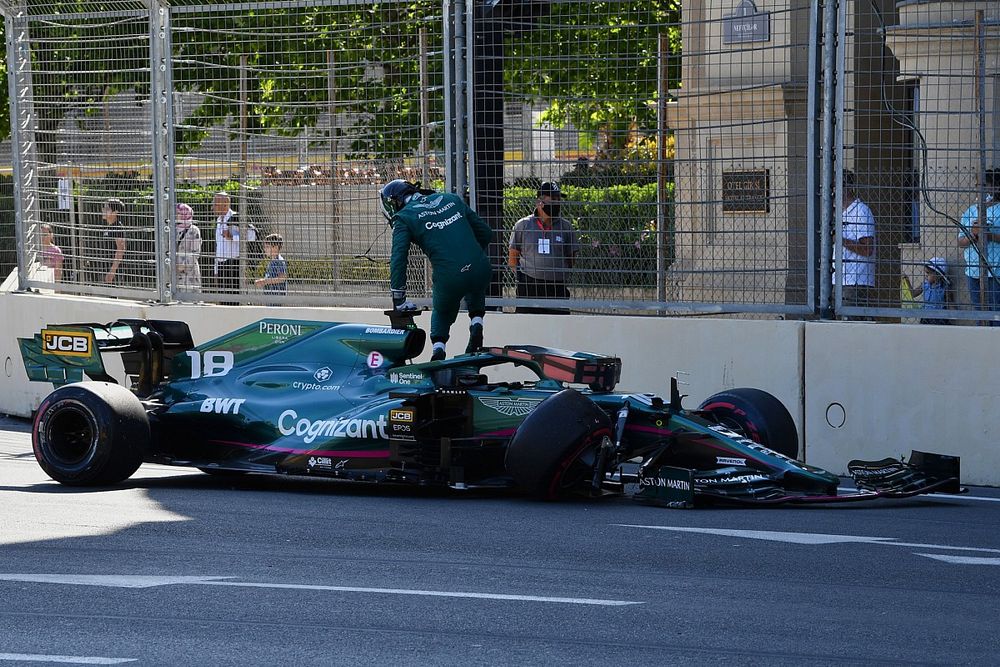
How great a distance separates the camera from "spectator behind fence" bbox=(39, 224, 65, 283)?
14094mm

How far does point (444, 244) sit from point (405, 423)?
2.50m

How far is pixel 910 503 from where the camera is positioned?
26.8 feet

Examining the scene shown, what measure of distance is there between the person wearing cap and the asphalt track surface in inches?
123

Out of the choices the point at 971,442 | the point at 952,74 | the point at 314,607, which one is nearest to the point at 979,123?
the point at 952,74

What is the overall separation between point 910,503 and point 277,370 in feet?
12.4

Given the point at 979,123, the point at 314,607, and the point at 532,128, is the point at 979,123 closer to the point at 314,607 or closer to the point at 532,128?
the point at 532,128

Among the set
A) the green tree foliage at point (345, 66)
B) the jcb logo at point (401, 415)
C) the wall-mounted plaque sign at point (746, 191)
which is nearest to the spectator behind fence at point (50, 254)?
the green tree foliage at point (345, 66)

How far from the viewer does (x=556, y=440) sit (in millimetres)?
7703

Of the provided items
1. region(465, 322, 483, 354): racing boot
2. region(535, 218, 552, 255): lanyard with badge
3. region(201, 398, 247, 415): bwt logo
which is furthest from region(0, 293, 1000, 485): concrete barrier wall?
region(201, 398, 247, 415): bwt logo

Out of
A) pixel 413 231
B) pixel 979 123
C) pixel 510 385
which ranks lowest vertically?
pixel 510 385

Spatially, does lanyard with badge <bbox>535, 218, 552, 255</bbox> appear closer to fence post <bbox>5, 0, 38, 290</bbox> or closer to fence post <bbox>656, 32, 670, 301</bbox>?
fence post <bbox>656, 32, 670, 301</bbox>

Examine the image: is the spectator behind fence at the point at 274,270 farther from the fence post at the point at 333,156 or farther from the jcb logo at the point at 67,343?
the jcb logo at the point at 67,343

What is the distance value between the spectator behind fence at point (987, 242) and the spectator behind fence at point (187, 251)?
660cm

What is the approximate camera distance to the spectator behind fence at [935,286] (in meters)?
9.60
